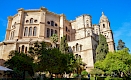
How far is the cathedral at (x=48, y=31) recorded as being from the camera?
111ft

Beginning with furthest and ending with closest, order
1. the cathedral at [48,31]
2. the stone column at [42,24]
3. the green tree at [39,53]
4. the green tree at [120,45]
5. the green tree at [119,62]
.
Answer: the green tree at [120,45], the stone column at [42,24], the cathedral at [48,31], the green tree at [119,62], the green tree at [39,53]

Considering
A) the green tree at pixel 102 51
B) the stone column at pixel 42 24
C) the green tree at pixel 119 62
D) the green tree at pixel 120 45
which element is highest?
the stone column at pixel 42 24

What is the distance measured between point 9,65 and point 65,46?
16.3 metres

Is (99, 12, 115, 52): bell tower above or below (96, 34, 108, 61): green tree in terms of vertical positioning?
above

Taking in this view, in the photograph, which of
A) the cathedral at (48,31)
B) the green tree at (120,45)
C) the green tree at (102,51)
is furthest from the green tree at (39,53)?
the green tree at (120,45)

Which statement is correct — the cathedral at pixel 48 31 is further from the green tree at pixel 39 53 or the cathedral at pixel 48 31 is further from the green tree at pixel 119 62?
the green tree at pixel 39 53

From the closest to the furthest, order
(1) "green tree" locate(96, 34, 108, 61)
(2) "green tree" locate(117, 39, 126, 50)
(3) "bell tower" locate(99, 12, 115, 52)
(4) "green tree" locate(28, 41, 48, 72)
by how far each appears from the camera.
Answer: (4) "green tree" locate(28, 41, 48, 72)
(1) "green tree" locate(96, 34, 108, 61)
(2) "green tree" locate(117, 39, 126, 50)
(3) "bell tower" locate(99, 12, 115, 52)

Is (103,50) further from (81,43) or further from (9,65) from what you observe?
(9,65)

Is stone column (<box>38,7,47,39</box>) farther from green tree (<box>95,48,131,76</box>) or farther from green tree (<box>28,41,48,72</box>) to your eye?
green tree (<box>95,48,131,76</box>)

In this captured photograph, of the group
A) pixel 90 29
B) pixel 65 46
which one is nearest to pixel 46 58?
pixel 65 46

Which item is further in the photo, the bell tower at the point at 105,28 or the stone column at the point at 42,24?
the bell tower at the point at 105,28

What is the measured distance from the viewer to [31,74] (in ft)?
69.1

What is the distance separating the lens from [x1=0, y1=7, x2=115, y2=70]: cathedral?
33.9 m

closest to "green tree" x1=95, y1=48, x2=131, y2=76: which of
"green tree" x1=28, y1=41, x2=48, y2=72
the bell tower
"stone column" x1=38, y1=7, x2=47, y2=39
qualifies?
"green tree" x1=28, y1=41, x2=48, y2=72
